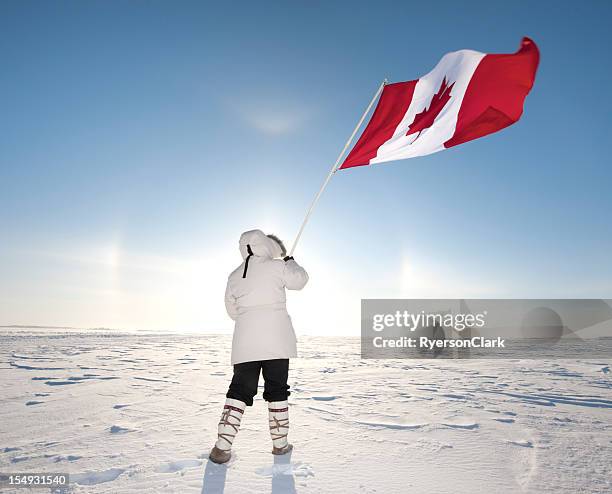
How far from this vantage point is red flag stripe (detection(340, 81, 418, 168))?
410cm

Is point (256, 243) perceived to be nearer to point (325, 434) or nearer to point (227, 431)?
point (227, 431)

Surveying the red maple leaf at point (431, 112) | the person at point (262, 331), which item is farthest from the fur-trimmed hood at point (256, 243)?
the red maple leaf at point (431, 112)

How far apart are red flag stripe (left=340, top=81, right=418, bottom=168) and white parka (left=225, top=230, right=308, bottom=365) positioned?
4.92 ft

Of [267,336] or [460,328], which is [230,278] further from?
[460,328]

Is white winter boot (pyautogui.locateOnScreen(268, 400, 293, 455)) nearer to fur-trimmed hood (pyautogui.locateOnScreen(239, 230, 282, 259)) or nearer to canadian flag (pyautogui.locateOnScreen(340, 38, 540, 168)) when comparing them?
fur-trimmed hood (pyautogui.locateOnScreen(239, 230, 282, 259))

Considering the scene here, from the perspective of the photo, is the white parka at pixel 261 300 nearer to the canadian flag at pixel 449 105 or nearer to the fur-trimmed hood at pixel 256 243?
the fur-trimmed hood at pixel 256 243

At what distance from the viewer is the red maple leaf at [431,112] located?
399 centimetres

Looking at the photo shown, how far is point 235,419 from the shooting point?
8.82ft

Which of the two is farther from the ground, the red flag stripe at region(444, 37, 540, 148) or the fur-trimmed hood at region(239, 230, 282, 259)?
the red flag stripe at region(444, 37, 540, 148)

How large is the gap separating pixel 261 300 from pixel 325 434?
123 centimetres

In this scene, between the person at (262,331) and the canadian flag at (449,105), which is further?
the canadian flag at (449,105)

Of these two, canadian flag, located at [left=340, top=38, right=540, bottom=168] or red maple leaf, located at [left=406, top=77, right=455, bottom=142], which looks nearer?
canadian flag, located at [left=340, top=38, right=540, bottom=168]

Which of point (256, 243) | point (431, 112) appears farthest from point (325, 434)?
point (431, 112)

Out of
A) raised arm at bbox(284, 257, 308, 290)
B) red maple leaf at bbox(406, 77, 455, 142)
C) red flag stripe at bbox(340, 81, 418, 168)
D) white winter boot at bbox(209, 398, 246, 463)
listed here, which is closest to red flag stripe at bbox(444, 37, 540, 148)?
red maple leaf at bbox(406, 77, 455, 142)
